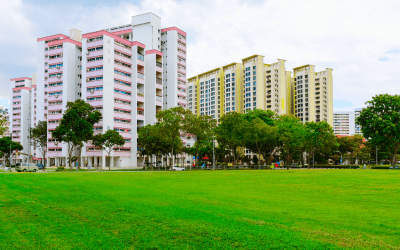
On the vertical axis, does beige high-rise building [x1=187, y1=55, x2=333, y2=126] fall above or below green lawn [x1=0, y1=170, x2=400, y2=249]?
above

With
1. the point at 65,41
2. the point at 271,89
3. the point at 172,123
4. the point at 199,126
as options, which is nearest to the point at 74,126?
the point at 172,123

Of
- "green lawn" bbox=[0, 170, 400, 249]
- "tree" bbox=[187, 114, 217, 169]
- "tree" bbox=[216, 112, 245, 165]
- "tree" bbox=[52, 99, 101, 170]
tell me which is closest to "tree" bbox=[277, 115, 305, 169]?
"tree" bbox=[216, 112, 245, 165]

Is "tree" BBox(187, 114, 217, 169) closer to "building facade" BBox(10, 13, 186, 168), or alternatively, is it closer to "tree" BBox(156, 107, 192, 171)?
"tree" BBox(156, 107, 192, 171)

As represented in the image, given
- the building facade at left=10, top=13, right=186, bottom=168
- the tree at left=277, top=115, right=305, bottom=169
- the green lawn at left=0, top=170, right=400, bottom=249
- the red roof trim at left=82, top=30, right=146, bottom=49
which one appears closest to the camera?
the green lawn at left=0, top=170, right=400, bottom=249

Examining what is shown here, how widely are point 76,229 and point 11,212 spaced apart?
145 inches

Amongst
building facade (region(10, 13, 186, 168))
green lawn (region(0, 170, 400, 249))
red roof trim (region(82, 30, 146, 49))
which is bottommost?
green lawn (region(0, 170, 400, 249))

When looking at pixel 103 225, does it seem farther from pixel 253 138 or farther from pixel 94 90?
pixel 94 90

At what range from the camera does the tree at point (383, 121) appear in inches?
2326

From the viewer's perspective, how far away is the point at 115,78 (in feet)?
315

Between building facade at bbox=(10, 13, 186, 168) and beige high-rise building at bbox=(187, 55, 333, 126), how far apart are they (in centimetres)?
4570

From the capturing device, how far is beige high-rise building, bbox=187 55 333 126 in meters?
150

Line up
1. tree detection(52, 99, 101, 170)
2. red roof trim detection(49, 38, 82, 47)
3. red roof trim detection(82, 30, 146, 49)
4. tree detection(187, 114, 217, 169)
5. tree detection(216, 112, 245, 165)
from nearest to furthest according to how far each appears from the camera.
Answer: tree detection(187, 114, 217, 169), tree detection(216, 112, 245, 165), tree detection(52, 99, 101, 170), red roof trim detection(82, 30, 146, 49), red roof trim detection(49, 38, 82, 47)

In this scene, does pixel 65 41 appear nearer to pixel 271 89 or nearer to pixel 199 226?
pixel 271 89

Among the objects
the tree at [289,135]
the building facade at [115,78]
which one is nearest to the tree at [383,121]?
the tree at [289,135]
